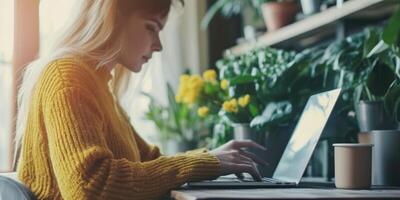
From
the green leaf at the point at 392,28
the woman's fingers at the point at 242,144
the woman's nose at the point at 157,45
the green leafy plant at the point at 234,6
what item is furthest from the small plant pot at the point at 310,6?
the green leaf at the point at 392,28

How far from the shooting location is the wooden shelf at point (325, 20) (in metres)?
1.94

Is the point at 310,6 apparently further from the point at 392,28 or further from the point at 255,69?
the point at 392,28

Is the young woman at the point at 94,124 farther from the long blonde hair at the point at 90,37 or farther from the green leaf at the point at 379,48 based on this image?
the green leaf at the point at 379,48

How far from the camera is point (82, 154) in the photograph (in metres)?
1.27

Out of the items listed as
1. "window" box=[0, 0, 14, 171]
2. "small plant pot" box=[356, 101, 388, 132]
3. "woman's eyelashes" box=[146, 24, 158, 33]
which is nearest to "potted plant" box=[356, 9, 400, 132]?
"small plant pot" box=[356, 101, 388, 132]

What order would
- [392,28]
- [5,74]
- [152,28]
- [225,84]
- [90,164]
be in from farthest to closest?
[5,74] < [225,84] < [152,28] < [90,164] < [392,28]

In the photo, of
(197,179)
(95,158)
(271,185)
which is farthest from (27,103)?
(271,185)

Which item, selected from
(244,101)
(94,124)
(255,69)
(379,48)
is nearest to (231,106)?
(244,101)

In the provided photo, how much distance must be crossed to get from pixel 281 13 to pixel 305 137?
1018mm

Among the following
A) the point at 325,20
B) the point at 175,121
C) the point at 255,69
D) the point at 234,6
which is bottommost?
the point at 175,121

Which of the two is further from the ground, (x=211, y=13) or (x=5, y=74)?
(x=211, y=13)

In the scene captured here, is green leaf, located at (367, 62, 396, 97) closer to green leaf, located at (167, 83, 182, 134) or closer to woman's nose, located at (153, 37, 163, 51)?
woman's nose, located at (153, 37, 163, 51)

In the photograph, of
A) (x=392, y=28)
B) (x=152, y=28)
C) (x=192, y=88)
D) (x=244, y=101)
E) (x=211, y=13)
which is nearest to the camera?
(x=392, y=28)

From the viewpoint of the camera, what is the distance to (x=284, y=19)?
8.32 ft
